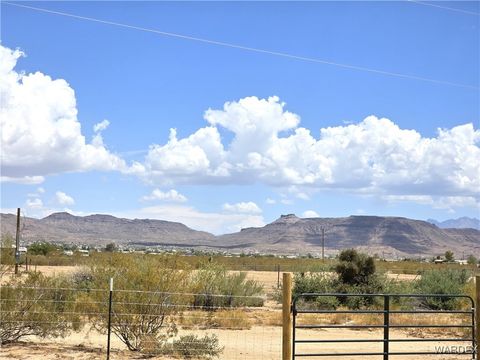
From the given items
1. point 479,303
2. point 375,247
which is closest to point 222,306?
point 479,303

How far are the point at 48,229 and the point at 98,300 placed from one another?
18801cm

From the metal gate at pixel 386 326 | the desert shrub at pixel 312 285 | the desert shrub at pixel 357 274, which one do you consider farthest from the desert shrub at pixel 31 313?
the desert shrub at pixel 357 274

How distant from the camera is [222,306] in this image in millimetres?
27000

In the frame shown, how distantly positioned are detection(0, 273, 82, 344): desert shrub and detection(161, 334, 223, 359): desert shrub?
298 centimetres

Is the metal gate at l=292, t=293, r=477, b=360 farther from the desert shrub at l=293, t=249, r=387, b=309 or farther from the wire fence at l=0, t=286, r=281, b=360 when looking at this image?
the wire fence at l=0, t=286, r=281, b=360

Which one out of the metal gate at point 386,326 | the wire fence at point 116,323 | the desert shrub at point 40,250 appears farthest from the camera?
the desert shrub at point 40,250

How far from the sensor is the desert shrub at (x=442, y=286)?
94.2ft

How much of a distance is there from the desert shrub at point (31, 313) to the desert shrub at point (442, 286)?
56.5 ft

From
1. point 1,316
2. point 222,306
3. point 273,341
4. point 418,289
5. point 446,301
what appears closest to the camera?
point 1,316

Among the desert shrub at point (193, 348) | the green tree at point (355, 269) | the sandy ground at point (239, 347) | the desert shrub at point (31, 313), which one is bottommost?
the sandy ground at point (239, 347)

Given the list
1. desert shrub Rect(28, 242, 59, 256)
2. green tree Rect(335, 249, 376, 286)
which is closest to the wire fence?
green tree Rect(335, 249, 376, 286)

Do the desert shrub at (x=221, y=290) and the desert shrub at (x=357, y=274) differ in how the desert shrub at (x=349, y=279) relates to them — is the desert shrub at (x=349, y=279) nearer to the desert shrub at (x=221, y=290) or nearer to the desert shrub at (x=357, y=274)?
the desert shrub at (x=357, y=274)

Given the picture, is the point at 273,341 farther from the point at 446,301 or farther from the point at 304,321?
the point at 446,301

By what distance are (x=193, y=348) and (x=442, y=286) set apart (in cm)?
1831
